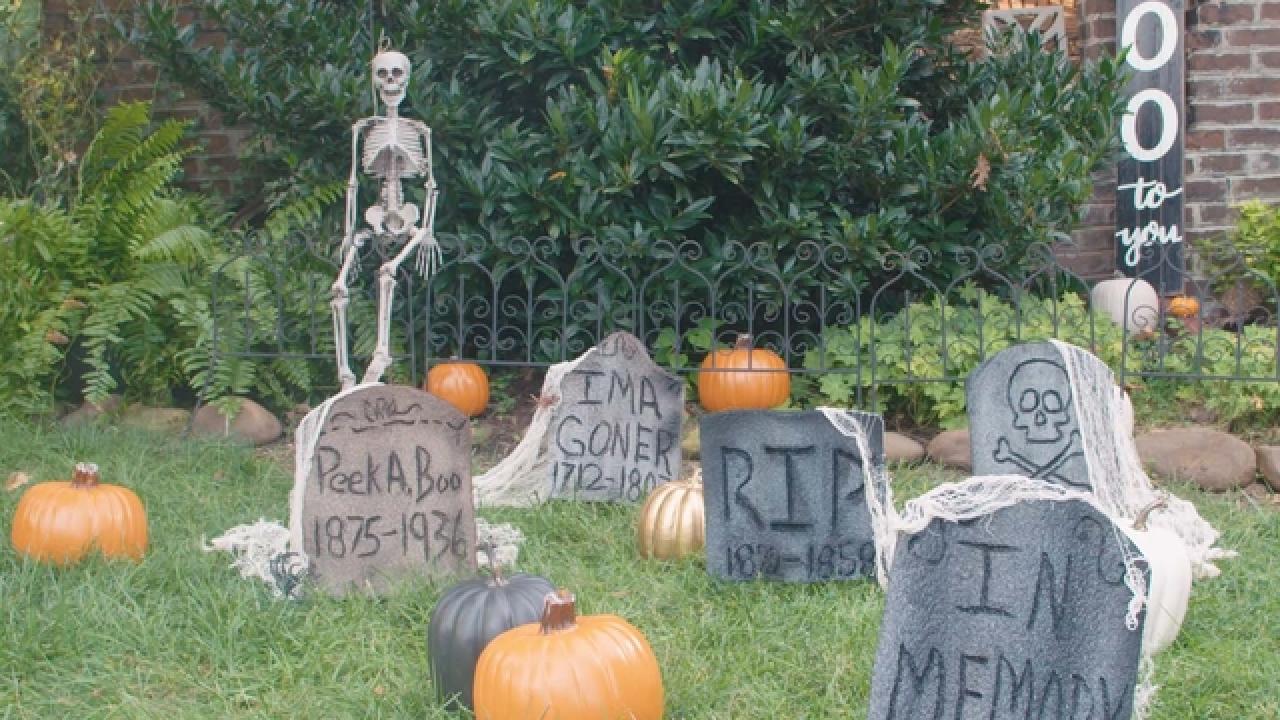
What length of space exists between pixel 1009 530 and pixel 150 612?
87.5 inches

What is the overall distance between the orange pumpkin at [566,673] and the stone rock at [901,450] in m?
2.76

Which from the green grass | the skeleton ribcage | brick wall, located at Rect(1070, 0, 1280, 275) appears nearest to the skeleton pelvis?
the skeleton ribcage

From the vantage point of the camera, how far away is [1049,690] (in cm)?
232

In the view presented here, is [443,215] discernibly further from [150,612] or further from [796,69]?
[150,612]

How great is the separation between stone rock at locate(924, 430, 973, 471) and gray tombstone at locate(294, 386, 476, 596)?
227 centimetres

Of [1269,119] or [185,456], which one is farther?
[1269,119]

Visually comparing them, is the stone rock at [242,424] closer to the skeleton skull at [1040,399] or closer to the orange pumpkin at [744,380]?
the orange pumpkin at [744,380]

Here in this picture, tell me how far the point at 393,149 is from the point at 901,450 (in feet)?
7.70

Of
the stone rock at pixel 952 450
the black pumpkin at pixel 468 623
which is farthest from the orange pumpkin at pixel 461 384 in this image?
the black pumpkin at pixel 468 623

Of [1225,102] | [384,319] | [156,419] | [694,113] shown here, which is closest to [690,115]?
[694,113]

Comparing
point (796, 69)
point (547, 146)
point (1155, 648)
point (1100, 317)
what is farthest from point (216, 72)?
point (1155, 648)

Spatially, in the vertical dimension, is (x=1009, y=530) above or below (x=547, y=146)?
below

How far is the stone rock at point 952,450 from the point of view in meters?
5.32

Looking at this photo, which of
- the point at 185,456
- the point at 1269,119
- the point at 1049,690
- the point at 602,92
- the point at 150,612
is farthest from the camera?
the point at 1269,119
